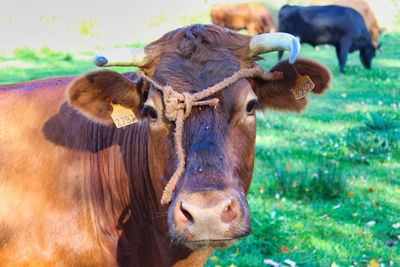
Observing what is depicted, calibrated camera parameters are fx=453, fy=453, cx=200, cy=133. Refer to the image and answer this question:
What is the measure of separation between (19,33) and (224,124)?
1626 centimetres

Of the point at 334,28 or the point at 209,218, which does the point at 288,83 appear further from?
the point at 334,28

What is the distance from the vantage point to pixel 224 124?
2.60 metres

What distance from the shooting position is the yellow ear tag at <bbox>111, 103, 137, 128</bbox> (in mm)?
3057

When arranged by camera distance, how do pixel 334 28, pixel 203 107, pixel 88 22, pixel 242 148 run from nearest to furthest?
1. pixel 203 107
2. pixel 242 148
3. pixel 334 28
4. pixel 88 22

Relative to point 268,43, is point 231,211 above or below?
below

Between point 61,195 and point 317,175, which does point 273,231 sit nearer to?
point 317,175

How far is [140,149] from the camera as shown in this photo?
3.23 metres

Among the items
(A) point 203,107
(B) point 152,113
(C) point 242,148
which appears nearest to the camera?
(A) point 203,107

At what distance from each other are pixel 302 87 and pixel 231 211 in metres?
1.25

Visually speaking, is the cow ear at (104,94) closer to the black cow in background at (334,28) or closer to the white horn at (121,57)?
the white horn at (121,57)

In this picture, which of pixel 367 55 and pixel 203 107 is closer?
pixel 203 107

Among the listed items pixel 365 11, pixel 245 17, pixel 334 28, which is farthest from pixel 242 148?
pixel 365 11

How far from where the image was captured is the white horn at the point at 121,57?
2.69 meters

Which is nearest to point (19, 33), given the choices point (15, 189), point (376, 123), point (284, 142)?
point (284, 142)
